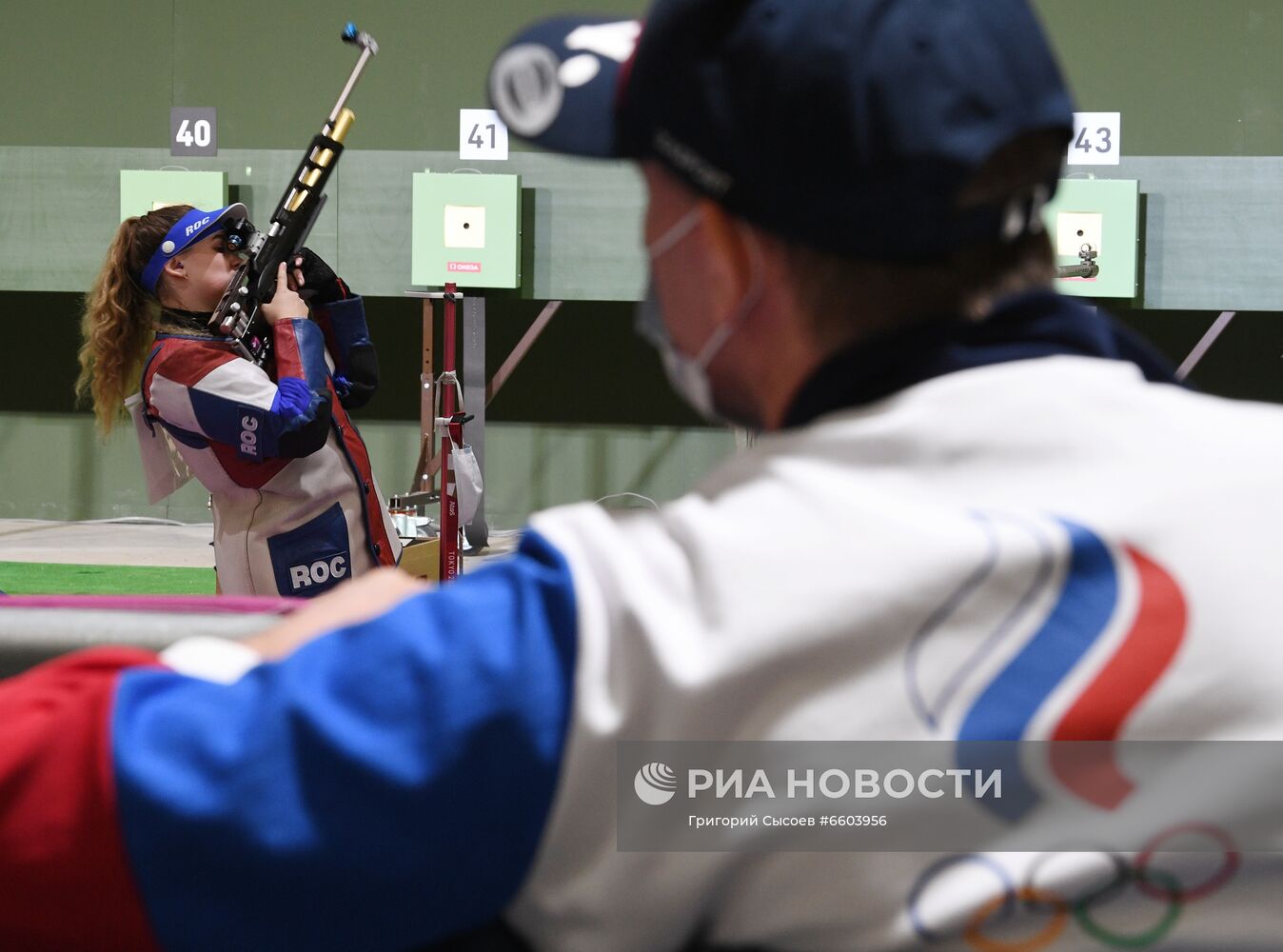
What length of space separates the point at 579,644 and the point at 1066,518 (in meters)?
0.18

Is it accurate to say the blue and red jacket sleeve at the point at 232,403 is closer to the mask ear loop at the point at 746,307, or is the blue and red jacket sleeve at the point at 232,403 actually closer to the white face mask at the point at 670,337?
the white face mask at the point at 670,337

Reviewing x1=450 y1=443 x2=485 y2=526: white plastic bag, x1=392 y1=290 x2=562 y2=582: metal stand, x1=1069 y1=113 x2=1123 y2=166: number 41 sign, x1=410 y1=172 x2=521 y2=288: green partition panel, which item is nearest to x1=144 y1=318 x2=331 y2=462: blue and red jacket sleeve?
x1=392 y1=290 x2=562 y2=582: metal stand

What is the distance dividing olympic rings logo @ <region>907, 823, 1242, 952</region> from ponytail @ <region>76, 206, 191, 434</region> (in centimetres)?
253

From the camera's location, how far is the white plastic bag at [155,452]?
2.73 meters

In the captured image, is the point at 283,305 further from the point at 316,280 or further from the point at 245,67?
the point at 245,67

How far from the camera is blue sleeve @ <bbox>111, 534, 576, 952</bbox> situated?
43cm

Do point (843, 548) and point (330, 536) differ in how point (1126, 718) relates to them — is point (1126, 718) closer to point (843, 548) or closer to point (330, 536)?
point (843, 548)

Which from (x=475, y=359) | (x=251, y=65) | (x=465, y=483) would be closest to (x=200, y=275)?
(x=465, y=483)

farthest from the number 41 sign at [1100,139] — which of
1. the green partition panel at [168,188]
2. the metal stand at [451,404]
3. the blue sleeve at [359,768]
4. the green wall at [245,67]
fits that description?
the blue sleeve at [359,768]

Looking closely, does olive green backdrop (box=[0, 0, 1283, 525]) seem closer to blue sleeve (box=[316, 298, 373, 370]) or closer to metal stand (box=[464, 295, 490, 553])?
metal stand (box=[464, 295, 490, 553])

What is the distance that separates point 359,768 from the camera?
0.43m

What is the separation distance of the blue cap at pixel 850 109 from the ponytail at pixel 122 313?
2401 millimetres

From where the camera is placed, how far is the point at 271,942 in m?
0.45

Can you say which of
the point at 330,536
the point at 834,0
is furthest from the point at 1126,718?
the point at 330,536
